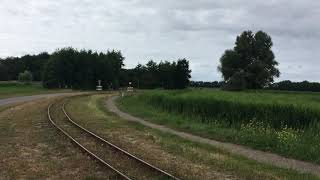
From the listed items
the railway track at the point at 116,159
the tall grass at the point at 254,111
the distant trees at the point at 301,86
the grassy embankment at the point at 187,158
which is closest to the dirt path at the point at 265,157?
the grassy embankment at the point at 187,158

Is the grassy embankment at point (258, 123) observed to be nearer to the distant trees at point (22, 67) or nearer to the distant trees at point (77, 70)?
the distant trees at point (77, 70)

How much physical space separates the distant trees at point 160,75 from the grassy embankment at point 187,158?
103 meters

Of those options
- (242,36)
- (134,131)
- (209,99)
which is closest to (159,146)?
(134,131)

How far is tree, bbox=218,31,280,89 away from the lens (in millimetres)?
107812

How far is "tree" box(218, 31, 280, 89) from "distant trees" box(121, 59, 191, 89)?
18.3 metres

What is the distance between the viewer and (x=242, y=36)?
113 metres

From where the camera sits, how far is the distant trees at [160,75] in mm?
133000

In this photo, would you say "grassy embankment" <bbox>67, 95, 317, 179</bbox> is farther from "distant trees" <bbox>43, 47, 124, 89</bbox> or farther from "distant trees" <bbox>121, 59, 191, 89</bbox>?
"distant trees" <bbox>121, 59, 191, 89</bbox>

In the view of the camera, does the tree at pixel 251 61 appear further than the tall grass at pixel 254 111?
Yes

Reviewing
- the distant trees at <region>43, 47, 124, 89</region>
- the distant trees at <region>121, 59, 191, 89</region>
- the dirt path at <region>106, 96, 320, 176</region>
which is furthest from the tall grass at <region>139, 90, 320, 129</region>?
the distant trees at <region>121, 59, 191, 89</region>

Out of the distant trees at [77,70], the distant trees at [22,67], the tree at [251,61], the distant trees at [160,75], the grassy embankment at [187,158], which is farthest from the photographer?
the distant trees at [22,67]

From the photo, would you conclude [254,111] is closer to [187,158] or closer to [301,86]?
[187,158]

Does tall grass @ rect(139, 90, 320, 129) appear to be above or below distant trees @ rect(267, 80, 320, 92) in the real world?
below

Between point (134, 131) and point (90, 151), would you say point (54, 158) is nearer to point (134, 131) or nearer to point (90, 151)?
point (90, 151)
